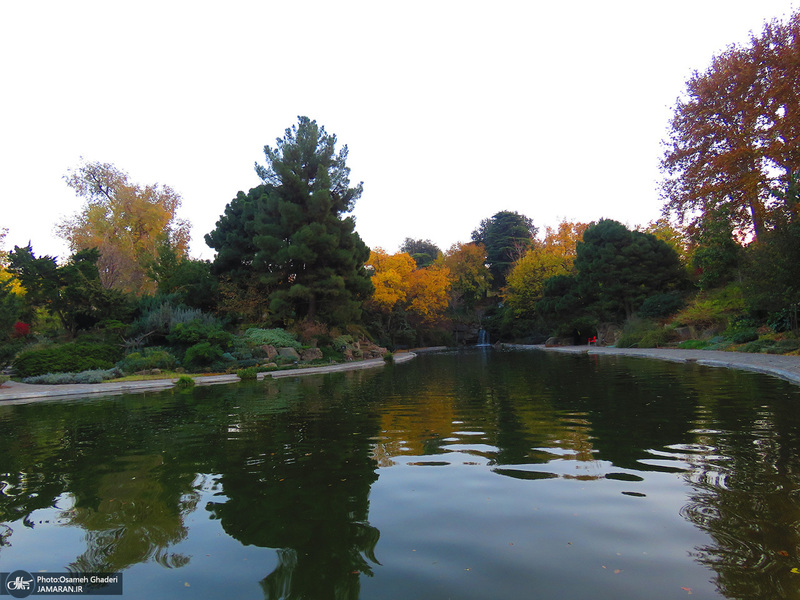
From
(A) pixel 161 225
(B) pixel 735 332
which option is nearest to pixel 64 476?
(B) pixel 735 332

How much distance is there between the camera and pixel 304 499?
3.56 m

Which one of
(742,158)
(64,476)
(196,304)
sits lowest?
(64,476)

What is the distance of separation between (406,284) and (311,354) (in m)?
13.8

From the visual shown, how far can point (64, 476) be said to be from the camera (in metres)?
4.45

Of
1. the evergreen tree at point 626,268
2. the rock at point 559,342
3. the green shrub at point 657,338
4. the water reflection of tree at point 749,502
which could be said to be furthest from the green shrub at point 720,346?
the rock at point 559,342

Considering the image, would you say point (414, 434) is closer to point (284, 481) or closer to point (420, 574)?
point (284, 481)

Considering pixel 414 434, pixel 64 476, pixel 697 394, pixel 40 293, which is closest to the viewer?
pixel 64 476

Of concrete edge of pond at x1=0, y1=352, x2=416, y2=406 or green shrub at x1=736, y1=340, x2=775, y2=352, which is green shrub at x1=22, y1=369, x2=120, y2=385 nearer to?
concrete edge of pond at x1=0, y1=352, x2=416, y2=406

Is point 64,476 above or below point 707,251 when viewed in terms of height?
below

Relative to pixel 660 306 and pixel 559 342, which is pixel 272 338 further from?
pixel 559 342

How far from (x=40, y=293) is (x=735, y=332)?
28762mm

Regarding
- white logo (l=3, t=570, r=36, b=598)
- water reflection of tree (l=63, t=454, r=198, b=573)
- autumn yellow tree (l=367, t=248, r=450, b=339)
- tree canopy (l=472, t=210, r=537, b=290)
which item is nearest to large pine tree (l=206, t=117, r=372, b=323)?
autumn yellow tree (l=367, t=248, r=450, b=339)

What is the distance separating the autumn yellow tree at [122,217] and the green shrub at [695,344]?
32168 mm

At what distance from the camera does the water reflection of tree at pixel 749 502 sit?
7.41 feet
